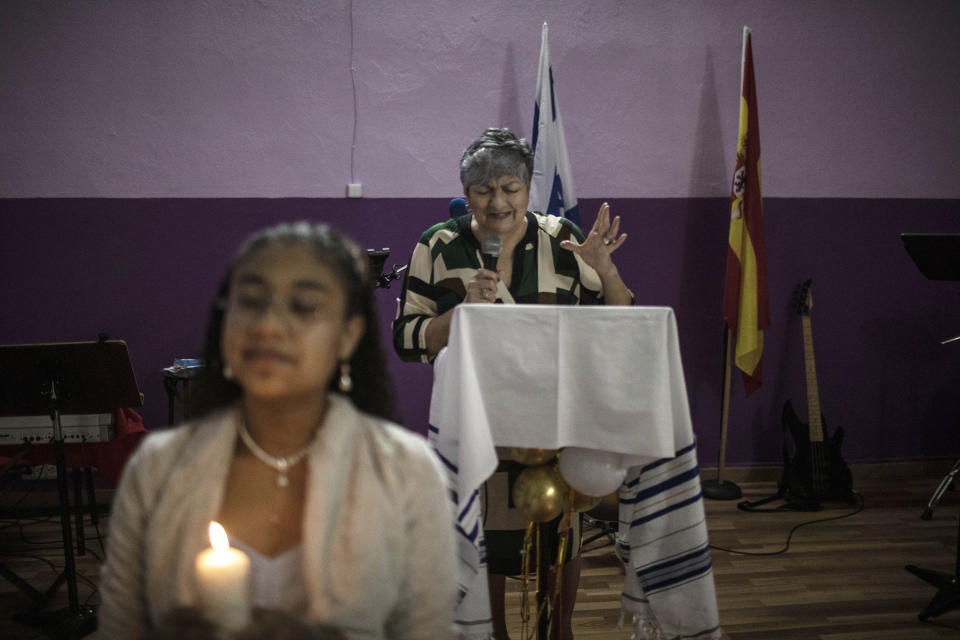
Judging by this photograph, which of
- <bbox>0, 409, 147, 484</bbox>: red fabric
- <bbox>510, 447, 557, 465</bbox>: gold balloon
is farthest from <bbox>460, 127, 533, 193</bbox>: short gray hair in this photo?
<bbox>0, 409, 147, 484</bbox>: red fabric

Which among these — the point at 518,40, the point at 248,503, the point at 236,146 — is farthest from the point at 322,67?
the point at 248,503

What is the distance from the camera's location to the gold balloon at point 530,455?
1949 millimetres

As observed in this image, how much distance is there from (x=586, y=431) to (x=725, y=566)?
83.1 inches

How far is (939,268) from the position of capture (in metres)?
3.35

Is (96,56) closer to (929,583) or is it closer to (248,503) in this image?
(248,503)

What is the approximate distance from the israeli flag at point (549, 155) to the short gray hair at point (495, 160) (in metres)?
2.14

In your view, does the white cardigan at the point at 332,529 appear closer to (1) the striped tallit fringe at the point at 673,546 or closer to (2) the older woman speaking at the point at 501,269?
(1) the striped tallit fringe at the point at 673,546

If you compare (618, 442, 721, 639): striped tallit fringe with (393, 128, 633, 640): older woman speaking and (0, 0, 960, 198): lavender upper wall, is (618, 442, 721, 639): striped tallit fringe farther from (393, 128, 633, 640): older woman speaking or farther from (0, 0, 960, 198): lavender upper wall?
(0, 0, 960, 198): lavender upper wall

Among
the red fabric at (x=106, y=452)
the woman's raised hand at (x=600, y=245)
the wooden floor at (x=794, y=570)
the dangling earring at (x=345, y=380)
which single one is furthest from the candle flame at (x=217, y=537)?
the red fabric at (x=106, y=452)

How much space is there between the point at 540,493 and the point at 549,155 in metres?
2.90

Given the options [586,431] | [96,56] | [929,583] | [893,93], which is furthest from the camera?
[893,93]

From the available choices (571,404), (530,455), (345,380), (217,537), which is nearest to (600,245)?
(571,404)

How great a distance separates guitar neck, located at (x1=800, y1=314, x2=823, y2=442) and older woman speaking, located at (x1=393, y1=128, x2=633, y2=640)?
285 cm

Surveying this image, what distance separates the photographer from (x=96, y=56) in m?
4.34
